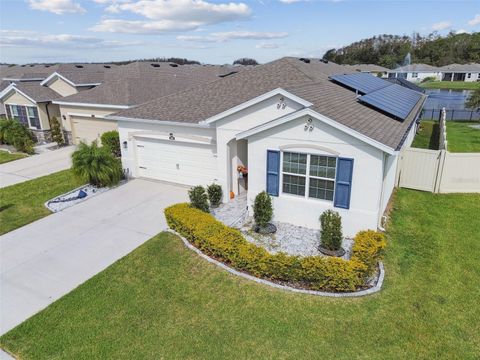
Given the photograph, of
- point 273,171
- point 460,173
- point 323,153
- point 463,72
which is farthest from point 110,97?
point 463,72

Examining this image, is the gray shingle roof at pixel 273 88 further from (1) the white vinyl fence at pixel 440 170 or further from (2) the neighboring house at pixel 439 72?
(2) the neighboring house at pixel 439 72

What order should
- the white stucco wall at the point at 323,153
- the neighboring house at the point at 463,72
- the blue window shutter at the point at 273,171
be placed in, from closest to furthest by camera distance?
the white stucco wall at the point at 323,153 < the blue window shutter at the point at 273,171 < the neighboring house at the point at 463,72

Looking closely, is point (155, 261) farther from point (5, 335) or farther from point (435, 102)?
point (435, 102)

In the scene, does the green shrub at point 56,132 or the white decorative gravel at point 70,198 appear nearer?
the white decorative gravel at point 70,198

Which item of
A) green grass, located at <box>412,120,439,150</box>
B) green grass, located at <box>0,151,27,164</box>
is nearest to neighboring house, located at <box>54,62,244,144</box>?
green grass, located at <box>0,151,27,164</box>

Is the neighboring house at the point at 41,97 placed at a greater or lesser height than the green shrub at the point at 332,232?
greater

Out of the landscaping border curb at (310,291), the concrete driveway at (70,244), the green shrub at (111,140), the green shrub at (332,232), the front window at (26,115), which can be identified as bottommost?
the concrete driveway at (70,244)

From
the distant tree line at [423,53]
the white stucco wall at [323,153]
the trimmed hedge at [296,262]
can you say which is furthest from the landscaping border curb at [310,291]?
the distant tree line at [423,53]
